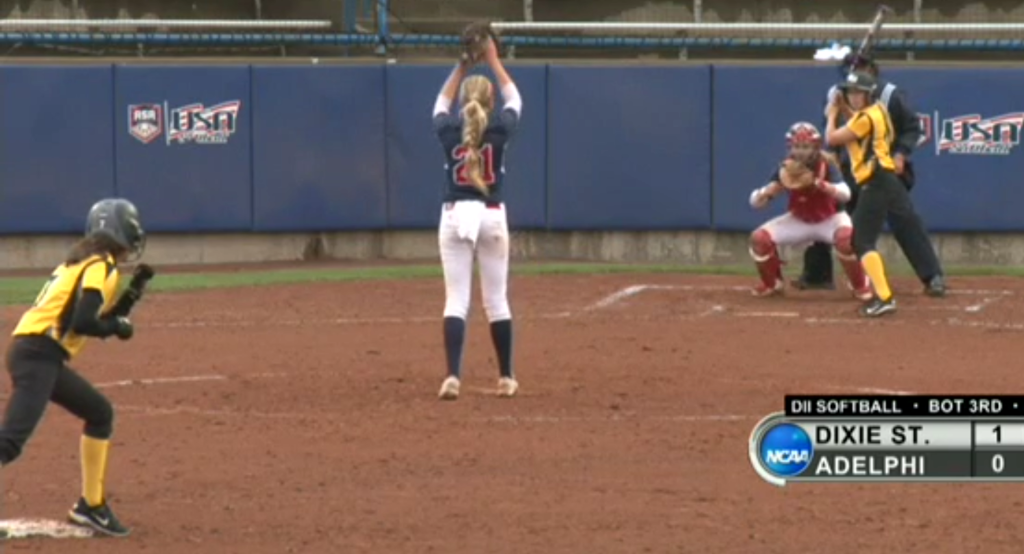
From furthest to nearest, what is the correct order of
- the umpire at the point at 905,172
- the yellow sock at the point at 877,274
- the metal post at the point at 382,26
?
1. the metal post at the point at 382,26
2. the umpire at the point at 905,172
3. the yellow sock at the point at 877,274

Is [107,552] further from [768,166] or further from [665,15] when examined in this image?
[665,15]

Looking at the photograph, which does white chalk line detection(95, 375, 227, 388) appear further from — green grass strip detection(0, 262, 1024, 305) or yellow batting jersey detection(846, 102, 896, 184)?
yellow batting jersey detection(846, 102, 896, 184)

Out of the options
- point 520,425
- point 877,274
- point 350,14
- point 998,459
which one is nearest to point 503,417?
point 520,425

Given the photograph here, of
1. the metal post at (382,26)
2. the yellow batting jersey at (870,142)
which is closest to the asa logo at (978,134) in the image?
the yellow batting jersey at (870,142)

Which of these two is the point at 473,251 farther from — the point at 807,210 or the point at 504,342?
the point at 807,210

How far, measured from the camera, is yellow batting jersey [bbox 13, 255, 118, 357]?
892cm

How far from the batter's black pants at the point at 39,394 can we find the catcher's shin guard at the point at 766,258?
9.68 m

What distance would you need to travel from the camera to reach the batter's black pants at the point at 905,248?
57.7ft

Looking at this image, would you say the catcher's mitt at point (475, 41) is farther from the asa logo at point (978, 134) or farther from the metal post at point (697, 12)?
the metal post at point (697, 12)

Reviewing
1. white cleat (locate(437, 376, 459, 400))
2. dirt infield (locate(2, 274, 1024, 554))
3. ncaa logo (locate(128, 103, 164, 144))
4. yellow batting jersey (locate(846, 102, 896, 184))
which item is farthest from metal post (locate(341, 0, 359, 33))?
white cleat (locate(437, 376, 459, 400))

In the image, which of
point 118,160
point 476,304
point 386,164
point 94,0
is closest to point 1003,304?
point 476,304

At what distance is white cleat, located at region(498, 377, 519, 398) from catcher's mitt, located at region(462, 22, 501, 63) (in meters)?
1.99

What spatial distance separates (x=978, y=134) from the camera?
2216 centimetres

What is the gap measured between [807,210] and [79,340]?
990cm
